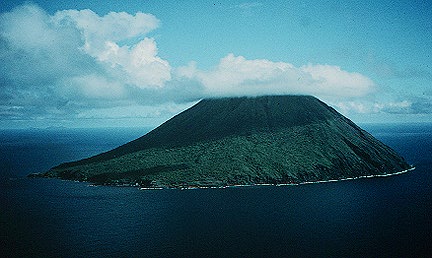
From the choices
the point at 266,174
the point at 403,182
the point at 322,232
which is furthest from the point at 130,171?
the point at 403,182

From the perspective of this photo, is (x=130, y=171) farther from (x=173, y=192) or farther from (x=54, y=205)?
(x=54, y=205)

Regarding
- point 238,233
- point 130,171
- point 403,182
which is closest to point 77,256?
point 238,233

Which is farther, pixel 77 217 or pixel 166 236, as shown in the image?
pixel 77 217

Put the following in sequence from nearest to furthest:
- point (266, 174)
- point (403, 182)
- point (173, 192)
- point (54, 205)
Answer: point (54, 205)
point (173, 192)
point (403, 182)
point (266, 174)

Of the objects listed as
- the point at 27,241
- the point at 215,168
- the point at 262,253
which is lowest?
the point at 262,253

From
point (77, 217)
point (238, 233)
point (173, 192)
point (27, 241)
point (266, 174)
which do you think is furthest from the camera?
point (266, 174)

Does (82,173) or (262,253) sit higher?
(82,173)
